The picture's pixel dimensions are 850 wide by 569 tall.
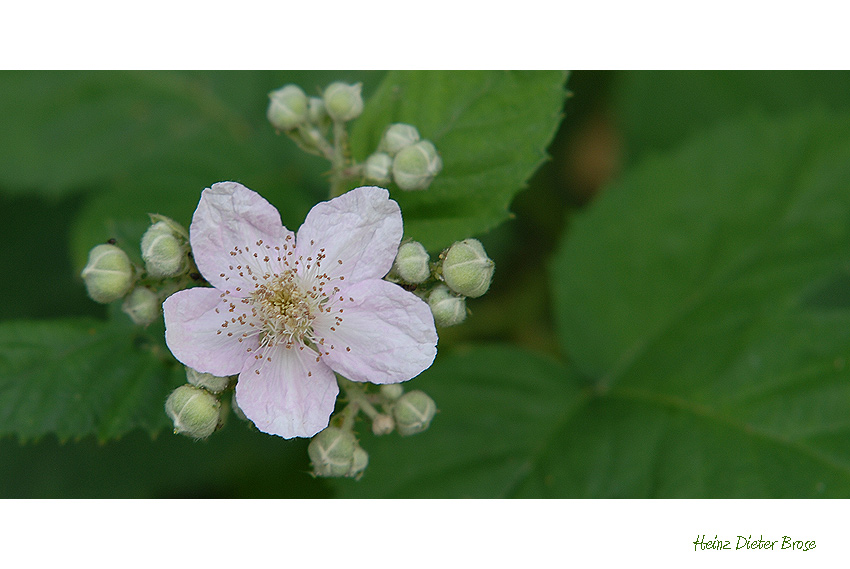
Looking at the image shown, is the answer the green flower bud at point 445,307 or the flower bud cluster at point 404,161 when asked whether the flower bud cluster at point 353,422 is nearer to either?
the green flower bud at point 445,307

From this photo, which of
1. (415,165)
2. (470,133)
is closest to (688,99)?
(470,133)

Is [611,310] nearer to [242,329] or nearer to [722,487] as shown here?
[722,487]

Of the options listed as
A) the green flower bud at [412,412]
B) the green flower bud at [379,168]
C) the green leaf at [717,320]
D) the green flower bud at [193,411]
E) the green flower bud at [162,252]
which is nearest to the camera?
the green flower bud at [193,411]

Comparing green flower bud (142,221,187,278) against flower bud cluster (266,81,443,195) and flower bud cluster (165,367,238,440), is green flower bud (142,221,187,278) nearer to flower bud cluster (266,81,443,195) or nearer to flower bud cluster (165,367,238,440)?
flower bud cluster (165,367,238,440)

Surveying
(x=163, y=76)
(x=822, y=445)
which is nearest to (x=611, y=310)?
(x=822, y=445)

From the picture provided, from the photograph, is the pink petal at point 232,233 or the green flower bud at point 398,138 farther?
the green flower bud at point 398,138

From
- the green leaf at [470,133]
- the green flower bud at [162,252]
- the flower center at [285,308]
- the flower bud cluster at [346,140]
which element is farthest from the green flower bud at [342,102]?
the green flower bud at [162,252]
